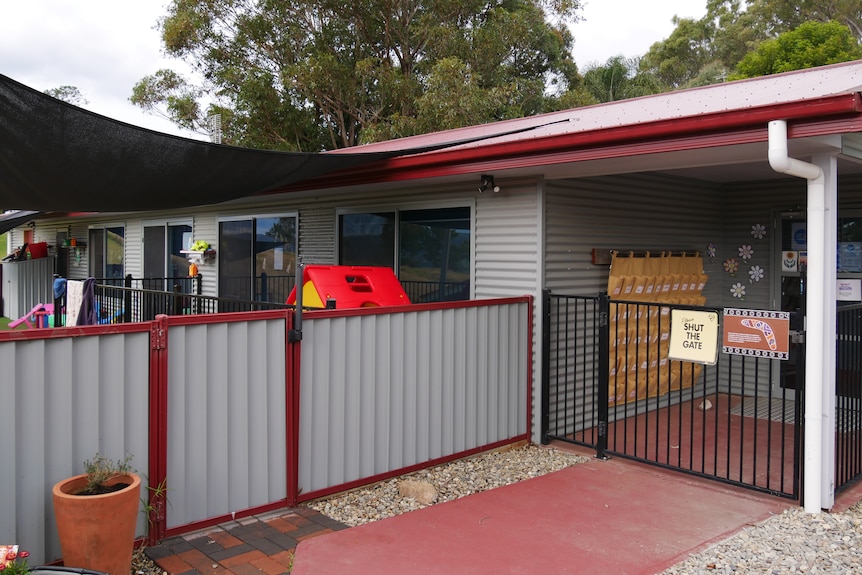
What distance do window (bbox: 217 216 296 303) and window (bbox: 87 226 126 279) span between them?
3.23 metres

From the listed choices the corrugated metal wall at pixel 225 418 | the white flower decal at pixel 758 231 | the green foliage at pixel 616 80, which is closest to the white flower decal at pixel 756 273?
the white flower decal at pixel 758 231

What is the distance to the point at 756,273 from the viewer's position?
730 centimetres

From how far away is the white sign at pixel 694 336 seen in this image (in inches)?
183

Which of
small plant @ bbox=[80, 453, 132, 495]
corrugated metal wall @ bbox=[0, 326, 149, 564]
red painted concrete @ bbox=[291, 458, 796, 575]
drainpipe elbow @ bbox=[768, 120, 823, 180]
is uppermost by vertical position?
drainpipe elbow @ bbox=[768, 120, 823, 180]

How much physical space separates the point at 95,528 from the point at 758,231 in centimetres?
674

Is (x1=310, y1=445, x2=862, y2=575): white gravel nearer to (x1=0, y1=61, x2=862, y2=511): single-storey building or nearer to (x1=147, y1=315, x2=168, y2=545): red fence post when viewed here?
(x1=0, y1=61, x2=862, y2=511): single-storey building

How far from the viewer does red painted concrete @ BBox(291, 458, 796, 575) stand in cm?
343

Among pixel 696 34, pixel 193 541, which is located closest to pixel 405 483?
pixel 193 541

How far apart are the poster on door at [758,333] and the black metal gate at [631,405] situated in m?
0.26

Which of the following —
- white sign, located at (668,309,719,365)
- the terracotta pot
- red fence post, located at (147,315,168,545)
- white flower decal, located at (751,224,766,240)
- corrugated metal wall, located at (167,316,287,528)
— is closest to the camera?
the terracotta pot

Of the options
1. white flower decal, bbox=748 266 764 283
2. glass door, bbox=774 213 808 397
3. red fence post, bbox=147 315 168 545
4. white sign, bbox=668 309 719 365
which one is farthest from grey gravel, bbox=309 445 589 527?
white flower decal, bbox=748 266 764 283

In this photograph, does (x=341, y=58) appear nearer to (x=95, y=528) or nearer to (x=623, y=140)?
(x=623, y=140)

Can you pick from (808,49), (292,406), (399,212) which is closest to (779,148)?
(292,406)

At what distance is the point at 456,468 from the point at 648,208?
3332 millimetres
